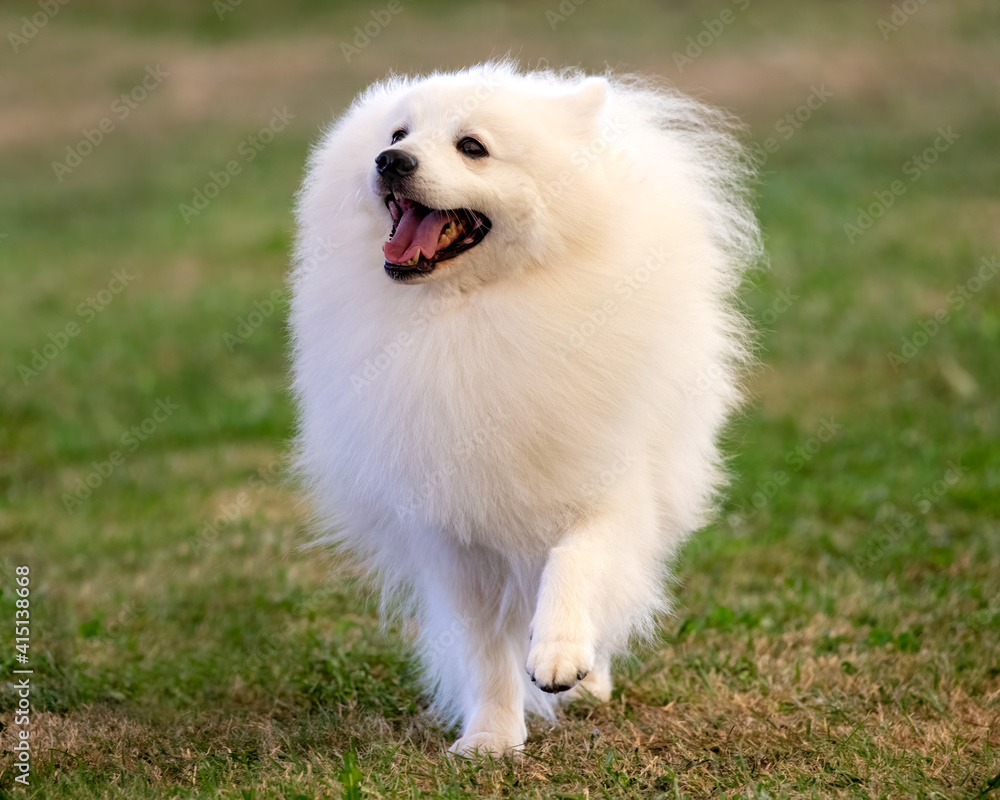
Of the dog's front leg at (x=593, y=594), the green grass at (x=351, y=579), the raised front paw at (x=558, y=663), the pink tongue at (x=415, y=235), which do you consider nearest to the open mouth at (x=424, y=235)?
the pink tongue at (x=415, y=235)

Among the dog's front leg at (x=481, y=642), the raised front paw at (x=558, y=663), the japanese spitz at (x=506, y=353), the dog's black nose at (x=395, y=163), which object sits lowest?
the dog's front leg at (x=481, y=642)

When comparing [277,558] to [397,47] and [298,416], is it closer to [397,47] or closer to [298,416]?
[298,416]

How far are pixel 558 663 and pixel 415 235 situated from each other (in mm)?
1350

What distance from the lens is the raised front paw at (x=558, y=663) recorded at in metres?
3.35

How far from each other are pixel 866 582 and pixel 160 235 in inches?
392

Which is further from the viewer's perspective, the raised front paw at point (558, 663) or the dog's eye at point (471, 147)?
the dog's eye at point (471, 147)

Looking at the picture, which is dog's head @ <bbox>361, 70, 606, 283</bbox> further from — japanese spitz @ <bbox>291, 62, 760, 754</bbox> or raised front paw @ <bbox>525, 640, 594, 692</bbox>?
raised front paw @ <bbox>525, 640, 594, 692</bbox>

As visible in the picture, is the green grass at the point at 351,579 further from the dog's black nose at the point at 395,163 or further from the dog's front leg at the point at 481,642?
the dog's black nose at the point at 395,163

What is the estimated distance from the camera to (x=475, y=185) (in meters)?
3.66

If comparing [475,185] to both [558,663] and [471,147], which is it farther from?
[558,663]

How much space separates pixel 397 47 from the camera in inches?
822

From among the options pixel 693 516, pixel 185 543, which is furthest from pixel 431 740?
pixel 185 543

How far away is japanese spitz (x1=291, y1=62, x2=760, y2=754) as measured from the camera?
3.67 m

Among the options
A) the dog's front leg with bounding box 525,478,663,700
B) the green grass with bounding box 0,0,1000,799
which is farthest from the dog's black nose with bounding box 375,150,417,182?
the green grass with bounding box 0,0,1000,799
